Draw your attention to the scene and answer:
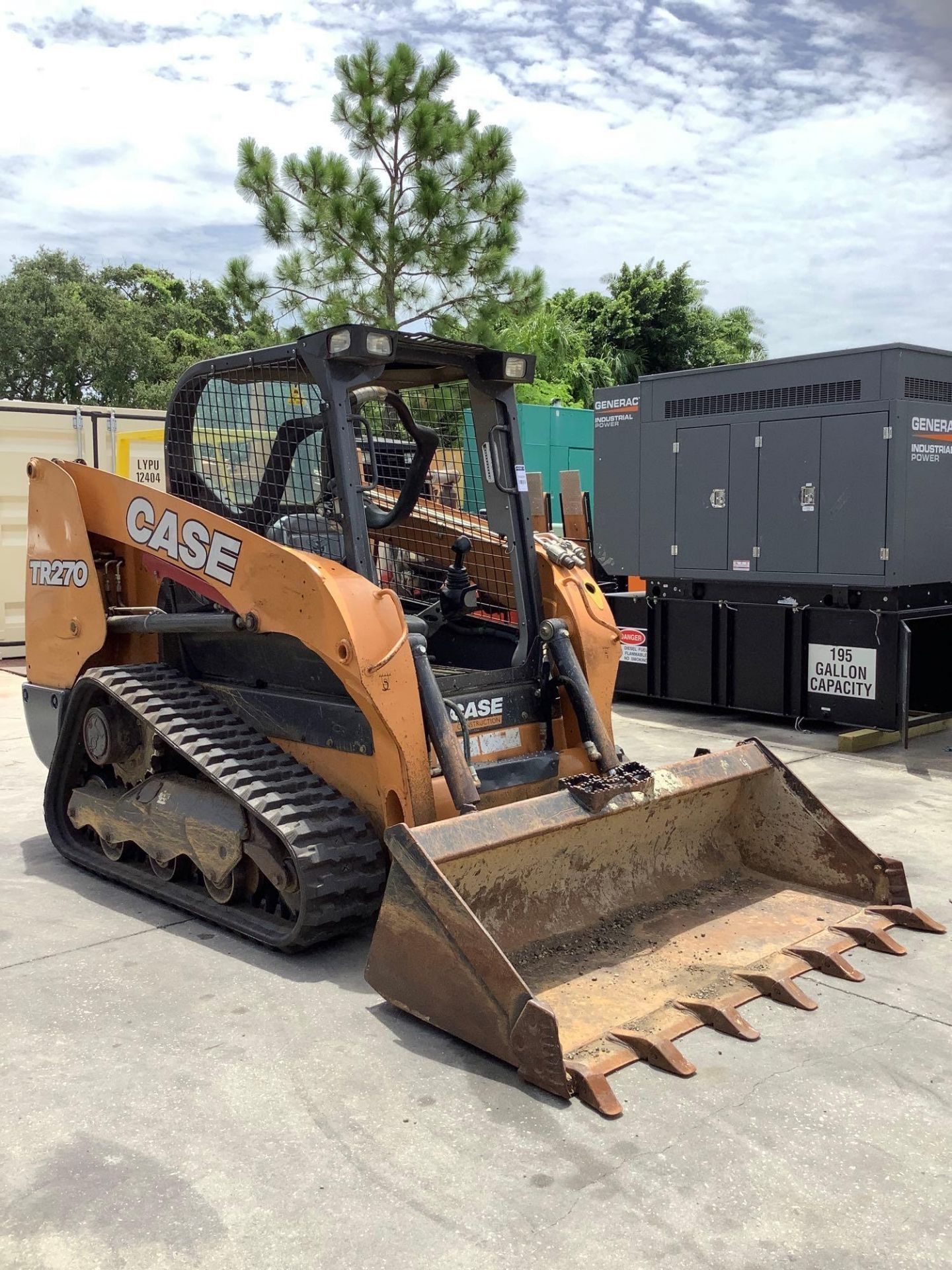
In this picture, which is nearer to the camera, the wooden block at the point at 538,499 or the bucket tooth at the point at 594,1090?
the bucket tooth at the point at 594,1090

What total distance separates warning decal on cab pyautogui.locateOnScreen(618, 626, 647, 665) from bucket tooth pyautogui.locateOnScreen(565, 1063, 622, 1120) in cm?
702

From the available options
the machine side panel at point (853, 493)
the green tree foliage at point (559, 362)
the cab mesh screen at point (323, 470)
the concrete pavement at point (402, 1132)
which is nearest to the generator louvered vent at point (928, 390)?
the machine side panel at point (853, 493)

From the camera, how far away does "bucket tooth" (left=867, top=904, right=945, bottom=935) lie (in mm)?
4512

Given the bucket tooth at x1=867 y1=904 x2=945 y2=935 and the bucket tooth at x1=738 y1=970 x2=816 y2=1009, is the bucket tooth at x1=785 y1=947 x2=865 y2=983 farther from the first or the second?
the bucket tooth at x1=867 y1=904 x2=945 y2=935

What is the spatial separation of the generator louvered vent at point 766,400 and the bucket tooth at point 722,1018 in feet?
20.1

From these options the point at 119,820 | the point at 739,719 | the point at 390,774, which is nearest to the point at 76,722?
the point at 119,820

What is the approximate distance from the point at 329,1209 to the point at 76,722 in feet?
10.5

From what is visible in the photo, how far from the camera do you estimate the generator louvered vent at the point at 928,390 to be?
8523 millimetres

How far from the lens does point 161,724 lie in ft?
15.6

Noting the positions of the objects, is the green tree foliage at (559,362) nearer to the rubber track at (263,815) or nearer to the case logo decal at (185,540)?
the case logo decal at (185,540)

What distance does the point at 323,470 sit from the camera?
4.60 m

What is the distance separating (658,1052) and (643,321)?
27.1 meters

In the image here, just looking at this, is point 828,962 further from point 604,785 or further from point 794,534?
point 794,534

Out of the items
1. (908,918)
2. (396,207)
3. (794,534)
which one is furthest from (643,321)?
(908,918)
